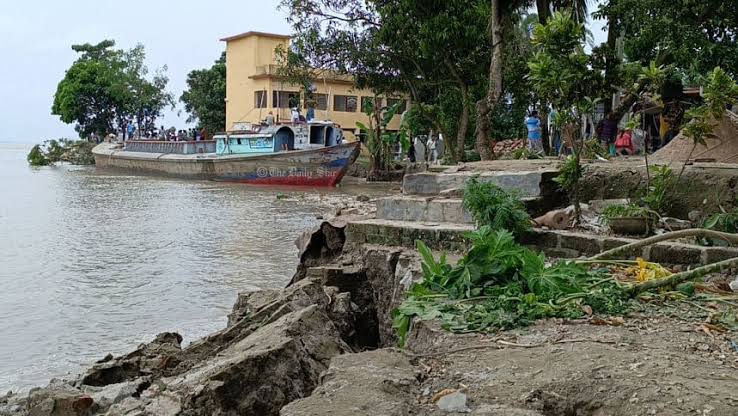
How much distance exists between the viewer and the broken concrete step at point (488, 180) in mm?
7004

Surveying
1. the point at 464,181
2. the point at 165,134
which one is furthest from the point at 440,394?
the point at 165,134

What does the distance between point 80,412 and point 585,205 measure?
4777mm

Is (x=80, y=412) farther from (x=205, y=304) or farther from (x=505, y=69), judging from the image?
(x=505, y=69)

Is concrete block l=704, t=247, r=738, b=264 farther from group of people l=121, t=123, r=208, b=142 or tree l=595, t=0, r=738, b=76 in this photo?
group of people l=121, t=123, r=208, b=142

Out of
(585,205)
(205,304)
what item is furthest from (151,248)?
(585,205)

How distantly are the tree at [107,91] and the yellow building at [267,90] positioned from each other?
11094mm

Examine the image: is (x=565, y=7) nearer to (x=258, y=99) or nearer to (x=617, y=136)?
(x=617, y=136)

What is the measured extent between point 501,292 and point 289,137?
2526 centimetres

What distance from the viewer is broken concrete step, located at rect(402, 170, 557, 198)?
23.0ft

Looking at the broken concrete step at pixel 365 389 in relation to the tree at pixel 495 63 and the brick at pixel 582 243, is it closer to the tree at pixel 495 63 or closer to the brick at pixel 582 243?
the brick at pixel 582 243

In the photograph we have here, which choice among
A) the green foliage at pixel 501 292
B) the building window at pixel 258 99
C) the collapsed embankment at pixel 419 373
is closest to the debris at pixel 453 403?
the collapsed embankment at pixel 419 373

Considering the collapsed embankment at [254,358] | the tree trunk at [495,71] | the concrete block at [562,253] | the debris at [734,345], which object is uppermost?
the tree trunk at [495,71]

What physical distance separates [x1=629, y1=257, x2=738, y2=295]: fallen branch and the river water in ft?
15.5

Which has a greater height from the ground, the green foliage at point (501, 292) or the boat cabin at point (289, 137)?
the boat cabin at point (289, 137)
